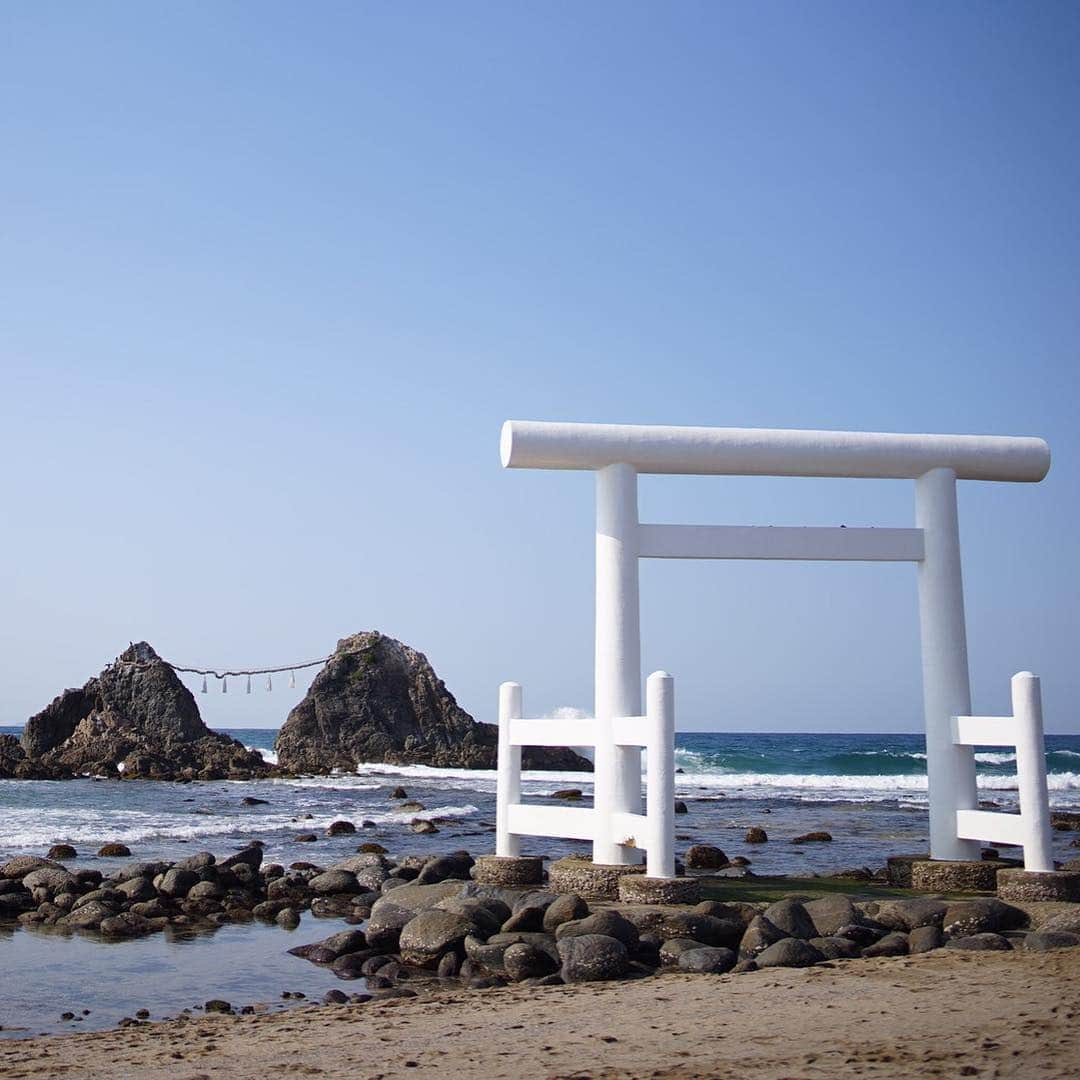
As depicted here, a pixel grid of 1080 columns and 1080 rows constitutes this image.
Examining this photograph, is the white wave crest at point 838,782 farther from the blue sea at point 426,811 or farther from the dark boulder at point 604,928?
the dark boulder at point 604,928

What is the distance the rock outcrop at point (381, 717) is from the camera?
55.3 meters

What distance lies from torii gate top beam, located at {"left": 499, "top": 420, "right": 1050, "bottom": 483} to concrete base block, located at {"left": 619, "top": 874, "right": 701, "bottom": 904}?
139 inches

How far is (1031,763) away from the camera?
9.47 meters

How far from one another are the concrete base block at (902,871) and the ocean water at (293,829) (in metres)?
4.74

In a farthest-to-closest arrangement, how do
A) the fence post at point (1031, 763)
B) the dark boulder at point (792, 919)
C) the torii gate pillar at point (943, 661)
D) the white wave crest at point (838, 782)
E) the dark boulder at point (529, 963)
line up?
the white wave crest at point (838, 782) → the torii gate pillar at point (943, 661) → the fence post at point (1031, 763) → the dark boulder at point (792, 919) → the dark boulder at point (529, 963)

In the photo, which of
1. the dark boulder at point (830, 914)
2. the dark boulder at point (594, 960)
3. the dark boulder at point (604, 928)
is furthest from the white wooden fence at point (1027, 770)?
the dark boulder at point (594, 960)

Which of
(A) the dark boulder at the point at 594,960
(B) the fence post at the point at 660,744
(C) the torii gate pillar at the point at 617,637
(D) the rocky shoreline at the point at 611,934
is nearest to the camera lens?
(A) the dark boulder at the point at 594,960

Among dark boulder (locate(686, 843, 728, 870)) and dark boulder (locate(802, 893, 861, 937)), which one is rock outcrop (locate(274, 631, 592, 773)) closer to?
dark boulder (locate(686, 843, 728, 870))

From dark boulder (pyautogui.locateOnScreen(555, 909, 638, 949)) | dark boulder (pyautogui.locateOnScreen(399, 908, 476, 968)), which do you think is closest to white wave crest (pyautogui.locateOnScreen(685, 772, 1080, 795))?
dark boulder (pyautogui.locateOnScreen(399, 908, 476, 968))

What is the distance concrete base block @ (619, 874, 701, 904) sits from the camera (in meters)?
9.29

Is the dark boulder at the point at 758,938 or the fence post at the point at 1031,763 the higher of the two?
the fence post at the point at 1031,763

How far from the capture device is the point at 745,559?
35.1 feet

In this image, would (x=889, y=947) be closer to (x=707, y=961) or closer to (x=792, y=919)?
(x=792, y=919)

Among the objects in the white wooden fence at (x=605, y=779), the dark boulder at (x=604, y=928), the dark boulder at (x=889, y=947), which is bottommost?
the dark boulder at (x=889, y=947)
